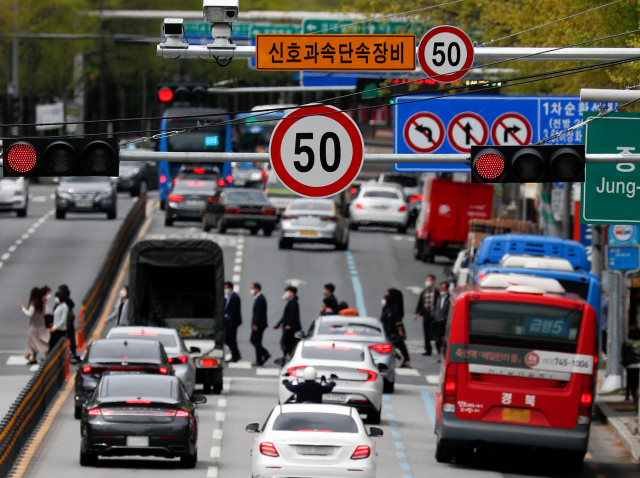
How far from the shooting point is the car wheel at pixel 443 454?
18.3 metres

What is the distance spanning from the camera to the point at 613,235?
2508 centimetres

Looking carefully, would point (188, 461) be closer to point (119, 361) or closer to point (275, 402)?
point (119, 361)

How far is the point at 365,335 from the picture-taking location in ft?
84.2

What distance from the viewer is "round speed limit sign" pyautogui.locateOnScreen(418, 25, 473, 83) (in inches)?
596

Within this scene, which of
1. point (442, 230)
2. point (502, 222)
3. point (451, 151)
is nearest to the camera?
point (451, 151)

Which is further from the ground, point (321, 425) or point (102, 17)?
point (102, 17)

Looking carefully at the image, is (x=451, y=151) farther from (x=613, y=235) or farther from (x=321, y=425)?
(x=321, y=425)

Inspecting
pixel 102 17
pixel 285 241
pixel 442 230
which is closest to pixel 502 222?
pixel 442 230

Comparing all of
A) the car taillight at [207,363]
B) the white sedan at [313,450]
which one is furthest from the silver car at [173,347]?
the white sedan at [313,450]

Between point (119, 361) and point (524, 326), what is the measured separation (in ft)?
22.5

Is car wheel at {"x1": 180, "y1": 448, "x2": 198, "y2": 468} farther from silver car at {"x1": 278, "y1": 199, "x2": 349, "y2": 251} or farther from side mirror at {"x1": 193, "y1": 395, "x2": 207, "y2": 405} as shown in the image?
silver car at {"x1": 278, "y1": 199, "x2": 349, "y2": 251}

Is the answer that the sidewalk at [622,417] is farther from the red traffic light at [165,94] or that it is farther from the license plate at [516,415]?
the red traffic light at [165,94]

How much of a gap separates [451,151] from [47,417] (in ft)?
28.0

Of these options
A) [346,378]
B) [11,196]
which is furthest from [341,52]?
[11,196]
